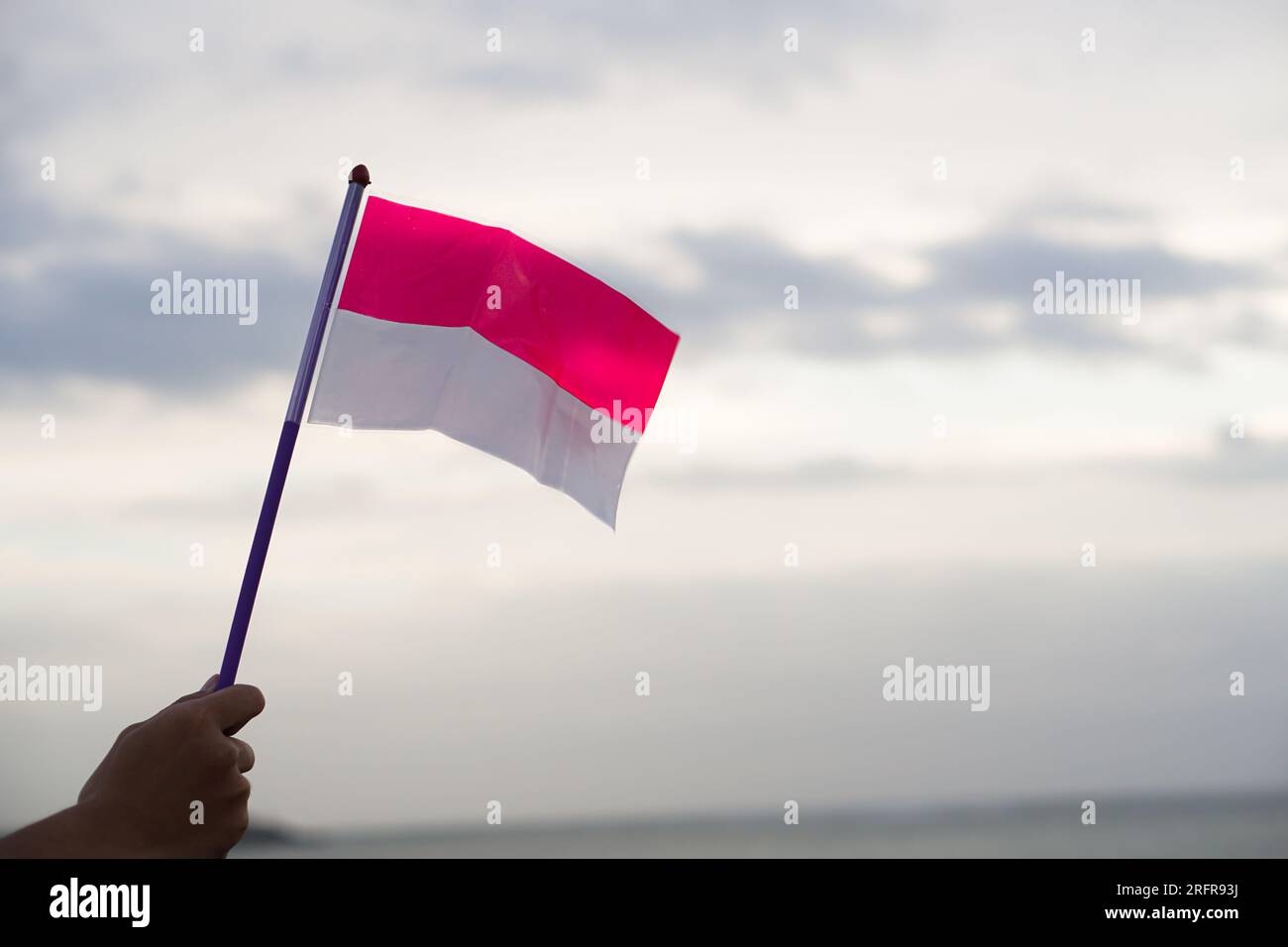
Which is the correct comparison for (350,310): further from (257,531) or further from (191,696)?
(191,696)

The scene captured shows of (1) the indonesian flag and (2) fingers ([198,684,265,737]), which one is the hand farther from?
(1) the indonesian flag

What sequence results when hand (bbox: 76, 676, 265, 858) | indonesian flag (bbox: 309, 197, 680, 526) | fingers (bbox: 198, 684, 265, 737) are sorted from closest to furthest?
hand (bbox: 76, 676, 265, 858)
fingers (bbox: 198, 684, 265, 737)
indonesian flag (bbox: 309, 197, 680, 526)

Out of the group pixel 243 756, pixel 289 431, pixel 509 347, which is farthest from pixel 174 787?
pixel 509 347

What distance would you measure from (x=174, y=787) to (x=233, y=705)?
0.24m

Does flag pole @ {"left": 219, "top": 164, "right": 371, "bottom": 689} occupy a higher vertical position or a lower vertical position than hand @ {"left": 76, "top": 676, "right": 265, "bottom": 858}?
higher

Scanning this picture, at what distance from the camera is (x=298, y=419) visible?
131 inches

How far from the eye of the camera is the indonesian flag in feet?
13.4

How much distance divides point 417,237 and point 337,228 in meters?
0.77

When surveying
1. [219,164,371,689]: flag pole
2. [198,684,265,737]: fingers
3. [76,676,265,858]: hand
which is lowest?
[76,676,265,858]: hand

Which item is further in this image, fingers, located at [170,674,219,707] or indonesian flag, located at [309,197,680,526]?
indonesian flag, located at [309,197,680,526]

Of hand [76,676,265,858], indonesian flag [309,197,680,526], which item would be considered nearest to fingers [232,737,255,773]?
hand [76,676,265,858]

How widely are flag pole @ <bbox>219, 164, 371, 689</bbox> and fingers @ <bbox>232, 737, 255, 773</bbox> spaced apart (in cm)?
26

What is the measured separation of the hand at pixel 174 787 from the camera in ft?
8.12
